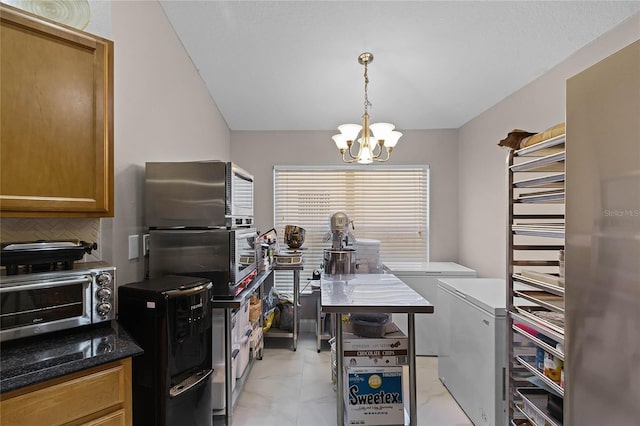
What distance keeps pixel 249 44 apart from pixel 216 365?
2.37 meters

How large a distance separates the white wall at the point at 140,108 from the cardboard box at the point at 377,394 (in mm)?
1505

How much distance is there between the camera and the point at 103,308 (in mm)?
1291

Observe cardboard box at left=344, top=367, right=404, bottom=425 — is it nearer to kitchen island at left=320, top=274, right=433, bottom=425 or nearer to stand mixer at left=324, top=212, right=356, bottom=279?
kitchen island at left=320, top=274, right=433, bottom=425

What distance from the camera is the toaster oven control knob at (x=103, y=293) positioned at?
50.4 inches

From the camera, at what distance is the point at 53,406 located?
0.94 metres

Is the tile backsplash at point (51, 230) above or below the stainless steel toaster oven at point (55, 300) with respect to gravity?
above

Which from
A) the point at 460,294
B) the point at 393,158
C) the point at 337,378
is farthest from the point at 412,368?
the point at 393,158

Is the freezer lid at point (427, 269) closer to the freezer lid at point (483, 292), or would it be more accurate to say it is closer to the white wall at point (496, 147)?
the white wall at point (496, 147)

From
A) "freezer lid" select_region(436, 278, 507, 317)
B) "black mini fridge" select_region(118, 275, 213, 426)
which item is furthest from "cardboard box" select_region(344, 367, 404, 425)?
"black mini fridge" select_region(118, 275, 213, 426)

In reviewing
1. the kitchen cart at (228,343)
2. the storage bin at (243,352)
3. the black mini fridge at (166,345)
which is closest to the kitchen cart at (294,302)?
the storage bin at (243,352)

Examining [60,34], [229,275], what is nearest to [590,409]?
[229,275]

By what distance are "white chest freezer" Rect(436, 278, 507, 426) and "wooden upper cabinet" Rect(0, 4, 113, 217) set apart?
7.15ft

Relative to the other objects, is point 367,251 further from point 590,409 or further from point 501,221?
point 590,409

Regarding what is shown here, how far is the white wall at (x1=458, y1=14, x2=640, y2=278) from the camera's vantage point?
200 centimetres
